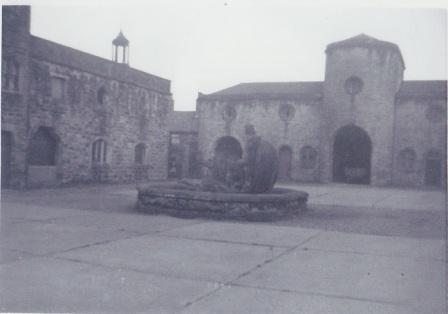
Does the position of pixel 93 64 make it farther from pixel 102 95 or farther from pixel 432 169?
pixel 432 169

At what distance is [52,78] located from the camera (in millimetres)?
18375

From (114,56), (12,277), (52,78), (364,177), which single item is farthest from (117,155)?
(12,277)

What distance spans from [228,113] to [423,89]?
41.9ft

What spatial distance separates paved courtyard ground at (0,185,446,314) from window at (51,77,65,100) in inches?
395

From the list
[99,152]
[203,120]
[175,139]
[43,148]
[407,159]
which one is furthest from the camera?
[175,139]

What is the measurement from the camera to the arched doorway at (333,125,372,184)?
2869 centimetres

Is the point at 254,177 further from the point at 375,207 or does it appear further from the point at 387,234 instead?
the point at 375,207

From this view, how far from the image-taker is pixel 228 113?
32031mm

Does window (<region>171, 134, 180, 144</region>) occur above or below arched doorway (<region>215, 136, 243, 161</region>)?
above

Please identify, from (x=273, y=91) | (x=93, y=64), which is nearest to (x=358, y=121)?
(x=273, y=91)

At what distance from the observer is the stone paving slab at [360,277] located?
4.47 metres

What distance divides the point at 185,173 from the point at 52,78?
16436mm

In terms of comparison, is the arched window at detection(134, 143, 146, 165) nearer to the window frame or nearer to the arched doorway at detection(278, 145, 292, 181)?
the window frame

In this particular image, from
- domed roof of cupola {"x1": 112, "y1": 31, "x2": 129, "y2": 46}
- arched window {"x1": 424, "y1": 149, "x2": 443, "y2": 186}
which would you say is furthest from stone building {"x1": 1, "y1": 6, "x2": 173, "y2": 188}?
arched window {"x1": 424, "y1": 149, "x2": 443, "y2": 186}
